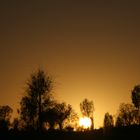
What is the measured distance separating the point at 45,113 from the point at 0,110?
130 ft

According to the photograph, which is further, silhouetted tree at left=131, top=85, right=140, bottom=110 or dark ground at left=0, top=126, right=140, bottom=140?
silhouetted tree at left=131, top=85, right=140, bottom=110

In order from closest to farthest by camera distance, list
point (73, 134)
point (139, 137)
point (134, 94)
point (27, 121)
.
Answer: point (139, 137) → point (73, 134) → point (27, 121) → point (134, 94)

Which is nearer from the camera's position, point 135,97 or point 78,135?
point 78,135

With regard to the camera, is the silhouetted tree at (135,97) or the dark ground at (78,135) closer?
the dark ground at (78,135)

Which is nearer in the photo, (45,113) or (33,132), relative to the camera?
(33,132)

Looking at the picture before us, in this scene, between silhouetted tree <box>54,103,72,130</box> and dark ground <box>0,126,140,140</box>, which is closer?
dark ground <box>0,126,140,140</box>

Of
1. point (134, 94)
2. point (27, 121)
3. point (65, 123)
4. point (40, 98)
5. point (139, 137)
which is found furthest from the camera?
point (65, 123)

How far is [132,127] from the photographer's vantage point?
155 feet

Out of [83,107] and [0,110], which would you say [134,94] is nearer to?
[83,107]

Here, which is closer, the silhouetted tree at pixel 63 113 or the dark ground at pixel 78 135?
the dark ground at pixel 78 135

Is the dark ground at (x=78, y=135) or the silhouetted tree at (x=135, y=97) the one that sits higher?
the silhouetted tree at (x=135, y=97)

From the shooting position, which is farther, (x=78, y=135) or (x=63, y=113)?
(x=63, y=113)

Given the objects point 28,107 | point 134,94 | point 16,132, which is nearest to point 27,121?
point 28,107

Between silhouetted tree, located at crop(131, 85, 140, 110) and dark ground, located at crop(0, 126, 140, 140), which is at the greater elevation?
silhouetted tree, located at crop(131, 85, 140, 110)
